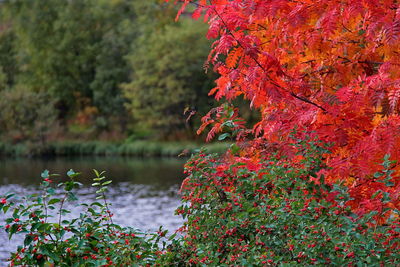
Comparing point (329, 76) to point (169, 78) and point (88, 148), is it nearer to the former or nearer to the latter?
point (169, 78)

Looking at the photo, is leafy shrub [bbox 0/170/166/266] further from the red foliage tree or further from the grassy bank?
the grassy bank

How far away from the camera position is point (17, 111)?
1748 inches

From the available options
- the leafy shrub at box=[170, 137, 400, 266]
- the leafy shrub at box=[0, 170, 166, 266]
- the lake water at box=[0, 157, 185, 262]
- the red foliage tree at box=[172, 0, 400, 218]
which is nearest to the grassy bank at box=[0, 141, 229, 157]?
the lake water at box=[0, 157, 185, 262]

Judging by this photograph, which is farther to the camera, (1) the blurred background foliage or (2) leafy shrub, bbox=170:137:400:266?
(1) the blurred background foliage

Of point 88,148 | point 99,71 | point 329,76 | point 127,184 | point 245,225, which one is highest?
point 329,76

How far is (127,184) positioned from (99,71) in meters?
24.8

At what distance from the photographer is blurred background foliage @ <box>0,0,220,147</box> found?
141 feet

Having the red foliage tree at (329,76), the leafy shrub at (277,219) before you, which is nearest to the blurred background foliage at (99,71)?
the red foliage tree at (329,76)

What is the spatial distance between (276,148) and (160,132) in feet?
126

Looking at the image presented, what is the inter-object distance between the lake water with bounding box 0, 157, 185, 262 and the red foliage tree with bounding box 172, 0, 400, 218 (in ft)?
24.3

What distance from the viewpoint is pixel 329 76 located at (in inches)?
253

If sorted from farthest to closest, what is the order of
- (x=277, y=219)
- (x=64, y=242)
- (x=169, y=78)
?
(x=169, y=78) → (x=277, y=219) → (x=64, y=242)

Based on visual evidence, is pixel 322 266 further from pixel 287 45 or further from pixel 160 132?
pixel 160 132

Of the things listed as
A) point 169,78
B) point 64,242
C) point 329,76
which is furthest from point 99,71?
point 64,242
